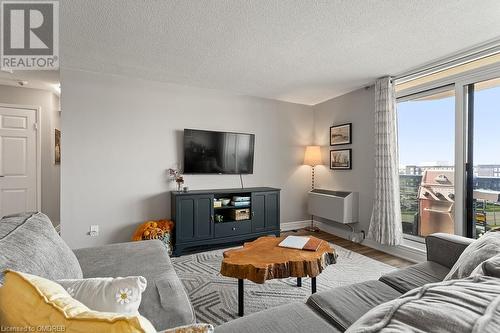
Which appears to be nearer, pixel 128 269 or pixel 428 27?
pixel 128 269

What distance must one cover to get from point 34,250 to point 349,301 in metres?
1.51

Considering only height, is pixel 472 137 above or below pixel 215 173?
above

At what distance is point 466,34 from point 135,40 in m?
3.12

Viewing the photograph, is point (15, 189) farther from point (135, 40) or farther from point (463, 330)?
point (463, 330)

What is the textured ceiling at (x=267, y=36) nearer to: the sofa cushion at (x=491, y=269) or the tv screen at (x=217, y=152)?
the tv screen at (x=217, y=152)

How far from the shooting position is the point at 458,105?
2.72 m

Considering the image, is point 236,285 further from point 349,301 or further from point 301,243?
point 349,301

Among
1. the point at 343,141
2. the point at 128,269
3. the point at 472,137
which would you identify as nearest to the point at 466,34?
the point at 472,137

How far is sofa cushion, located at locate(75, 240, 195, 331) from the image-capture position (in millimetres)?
1095

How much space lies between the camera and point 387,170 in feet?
10.5

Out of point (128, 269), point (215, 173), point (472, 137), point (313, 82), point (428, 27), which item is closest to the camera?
point (128, 269)

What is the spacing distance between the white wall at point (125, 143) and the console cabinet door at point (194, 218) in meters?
0.48

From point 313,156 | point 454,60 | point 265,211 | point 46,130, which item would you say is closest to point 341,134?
point 313,156

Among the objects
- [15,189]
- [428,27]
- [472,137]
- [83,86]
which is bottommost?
[15,189]
